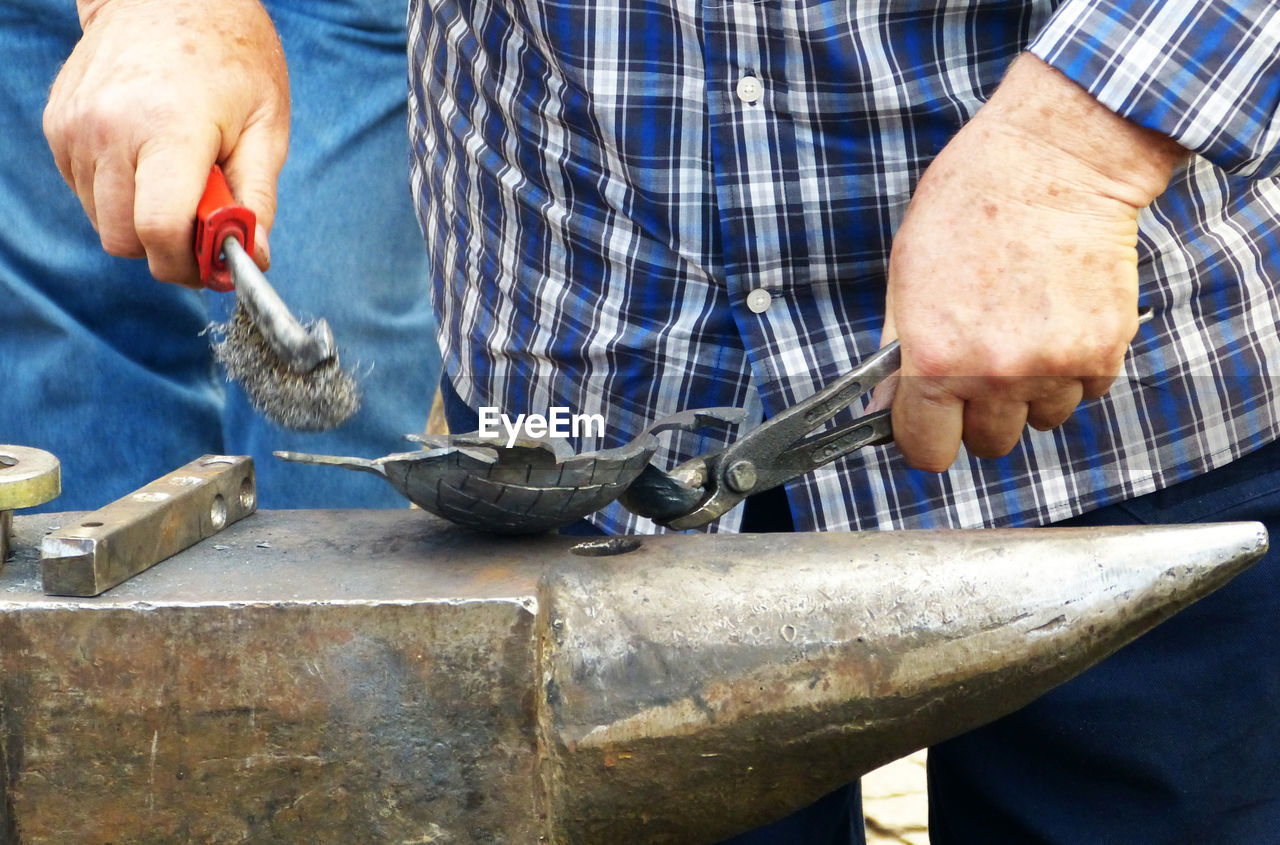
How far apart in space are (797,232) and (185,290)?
5.05ft

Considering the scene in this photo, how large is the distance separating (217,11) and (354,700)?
794mm

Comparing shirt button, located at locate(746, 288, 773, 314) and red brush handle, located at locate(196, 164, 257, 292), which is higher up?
red brush handle, located at locate(196, 164, 257, 292)

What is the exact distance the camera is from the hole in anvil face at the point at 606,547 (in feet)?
3.23

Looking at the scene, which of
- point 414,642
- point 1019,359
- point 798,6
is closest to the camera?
point 414,642

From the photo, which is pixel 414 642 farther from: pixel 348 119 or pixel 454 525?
pixel 348 119

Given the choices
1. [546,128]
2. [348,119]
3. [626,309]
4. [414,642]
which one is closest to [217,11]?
[546,128]

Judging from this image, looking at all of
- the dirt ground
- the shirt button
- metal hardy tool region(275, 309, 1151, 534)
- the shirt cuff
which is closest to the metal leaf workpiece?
metal hardy tool region(275, 309, 1151, 534)

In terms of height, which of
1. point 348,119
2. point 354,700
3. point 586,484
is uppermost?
point 348,119

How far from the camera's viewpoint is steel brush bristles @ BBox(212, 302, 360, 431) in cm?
110

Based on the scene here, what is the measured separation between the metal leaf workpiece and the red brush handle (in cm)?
31

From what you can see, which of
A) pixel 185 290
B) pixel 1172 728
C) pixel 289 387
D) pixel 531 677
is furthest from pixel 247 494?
pixel 185 290

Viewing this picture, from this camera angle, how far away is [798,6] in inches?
44.1

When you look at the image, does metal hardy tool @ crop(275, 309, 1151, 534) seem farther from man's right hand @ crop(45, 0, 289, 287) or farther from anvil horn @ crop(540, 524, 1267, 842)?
man's right hand @ crop(45, 0, 289, 287)

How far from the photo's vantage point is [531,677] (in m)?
0.89
